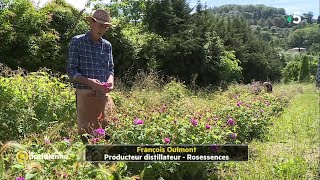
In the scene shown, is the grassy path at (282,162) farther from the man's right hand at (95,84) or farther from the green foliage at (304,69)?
the green foliage at (304,69)

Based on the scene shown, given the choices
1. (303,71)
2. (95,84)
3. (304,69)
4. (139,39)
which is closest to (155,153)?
(95,84)

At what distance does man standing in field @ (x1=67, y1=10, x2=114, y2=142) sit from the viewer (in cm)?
288

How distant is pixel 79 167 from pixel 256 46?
84.5ft

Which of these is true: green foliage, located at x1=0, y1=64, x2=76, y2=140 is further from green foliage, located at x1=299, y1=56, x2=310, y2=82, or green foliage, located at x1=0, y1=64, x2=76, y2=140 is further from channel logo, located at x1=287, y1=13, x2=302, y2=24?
green foliage, located at x1=299, y1=56, x2=310, y2=82

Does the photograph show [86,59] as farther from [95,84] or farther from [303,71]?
[303,71]

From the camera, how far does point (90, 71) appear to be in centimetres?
294

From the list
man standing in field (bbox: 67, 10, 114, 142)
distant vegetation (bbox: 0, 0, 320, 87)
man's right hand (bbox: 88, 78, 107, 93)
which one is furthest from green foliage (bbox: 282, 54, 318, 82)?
man's right hand (bbox: 88, 78, 107, 93)

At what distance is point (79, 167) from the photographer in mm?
1975

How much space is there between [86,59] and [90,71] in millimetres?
103

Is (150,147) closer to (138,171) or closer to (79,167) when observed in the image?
(138,171)

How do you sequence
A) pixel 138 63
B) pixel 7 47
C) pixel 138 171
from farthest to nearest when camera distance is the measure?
1. pixel 138 63
2. pixel 7 47
3. pixel 138 171

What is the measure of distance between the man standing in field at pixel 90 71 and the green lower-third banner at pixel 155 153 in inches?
13.2

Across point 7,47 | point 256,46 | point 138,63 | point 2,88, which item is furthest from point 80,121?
point 256,46

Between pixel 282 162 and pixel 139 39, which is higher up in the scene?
pixel 139 39
